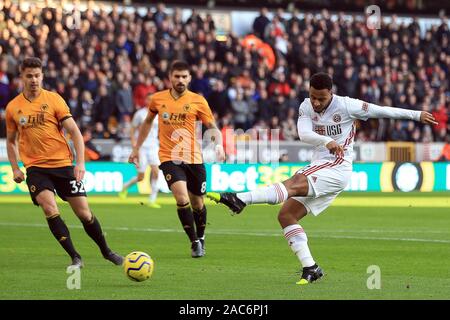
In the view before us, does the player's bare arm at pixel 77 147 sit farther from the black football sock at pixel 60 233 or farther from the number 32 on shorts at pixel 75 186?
the black football sock at pixel 60 233

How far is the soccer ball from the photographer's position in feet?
36.2

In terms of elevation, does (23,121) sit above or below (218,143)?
above

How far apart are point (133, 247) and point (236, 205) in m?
4.90

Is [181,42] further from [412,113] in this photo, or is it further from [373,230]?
[412,113]

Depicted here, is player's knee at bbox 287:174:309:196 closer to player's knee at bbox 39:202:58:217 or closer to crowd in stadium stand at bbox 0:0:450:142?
player's knee at bbox 39:202:58:217

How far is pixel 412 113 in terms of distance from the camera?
11.3 metres

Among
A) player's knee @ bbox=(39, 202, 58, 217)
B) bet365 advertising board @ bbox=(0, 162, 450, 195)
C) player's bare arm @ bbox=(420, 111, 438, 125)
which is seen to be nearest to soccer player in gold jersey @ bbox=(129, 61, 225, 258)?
player's knee @ bbox=(39, 202, 58, 217)

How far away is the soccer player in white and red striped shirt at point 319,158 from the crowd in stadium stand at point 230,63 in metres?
17.6

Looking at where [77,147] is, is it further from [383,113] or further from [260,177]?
[260,177]

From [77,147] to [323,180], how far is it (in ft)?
8.71

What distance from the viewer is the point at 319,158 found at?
11742mm

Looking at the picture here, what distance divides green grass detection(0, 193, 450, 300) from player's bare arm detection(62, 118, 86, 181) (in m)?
1.07

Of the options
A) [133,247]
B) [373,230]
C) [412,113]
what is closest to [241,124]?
[373,230]

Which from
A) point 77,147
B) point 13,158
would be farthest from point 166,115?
point 77,147
